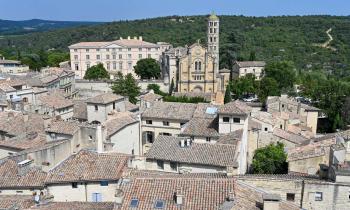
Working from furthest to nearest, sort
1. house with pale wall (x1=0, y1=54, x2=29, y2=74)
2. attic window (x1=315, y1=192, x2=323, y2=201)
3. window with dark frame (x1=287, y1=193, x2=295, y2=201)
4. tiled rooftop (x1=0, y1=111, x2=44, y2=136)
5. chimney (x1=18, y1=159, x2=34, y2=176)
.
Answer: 1. house with pale wall (x1=0, y1=54, x2=29, y2=74)
2. tiled rooftop (x1=0, y1=111, x2=44, y2=136)
3. chimney (x1=18, y1=159, x2=34, y2=176)
4. window with dark frame (x1=287, y1=193, x2=295, y2=201)
5. attic window (x1=315, y1=192, x2=323, y2=201)

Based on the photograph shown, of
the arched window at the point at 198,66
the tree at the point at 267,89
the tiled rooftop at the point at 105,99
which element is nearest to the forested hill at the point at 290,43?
the arched window at the point at 198,66

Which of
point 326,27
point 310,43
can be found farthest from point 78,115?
point 326,27

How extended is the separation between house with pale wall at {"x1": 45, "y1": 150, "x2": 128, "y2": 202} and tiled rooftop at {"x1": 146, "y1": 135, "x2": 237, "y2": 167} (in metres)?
6.76

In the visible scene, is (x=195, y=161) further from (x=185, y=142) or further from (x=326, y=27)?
(x=326, y=27)

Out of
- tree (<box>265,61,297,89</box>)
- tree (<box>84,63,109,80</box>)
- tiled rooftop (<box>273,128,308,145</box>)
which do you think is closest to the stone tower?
tree (<box>265,61,297,89</box>)

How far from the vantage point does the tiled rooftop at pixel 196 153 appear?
3588cm

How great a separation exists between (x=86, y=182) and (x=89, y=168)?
1.25m

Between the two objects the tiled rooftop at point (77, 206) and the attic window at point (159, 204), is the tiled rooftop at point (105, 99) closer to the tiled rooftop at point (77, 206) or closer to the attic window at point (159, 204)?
the tiled rooftop at point (77, 206)

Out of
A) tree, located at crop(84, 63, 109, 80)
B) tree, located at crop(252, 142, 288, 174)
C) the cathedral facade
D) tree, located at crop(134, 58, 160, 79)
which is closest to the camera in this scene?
tree, located at crop(252, 142, 288, 174)

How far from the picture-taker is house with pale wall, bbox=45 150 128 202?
31.2 meters

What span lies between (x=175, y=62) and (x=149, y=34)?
93415 millimetres

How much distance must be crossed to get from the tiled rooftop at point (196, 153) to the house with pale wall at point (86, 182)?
6758mm

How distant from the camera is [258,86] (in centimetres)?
9706

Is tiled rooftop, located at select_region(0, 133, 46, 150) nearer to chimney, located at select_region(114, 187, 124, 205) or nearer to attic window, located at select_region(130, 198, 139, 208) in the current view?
chimney, located at select_region(114, 187, 124, 205)
